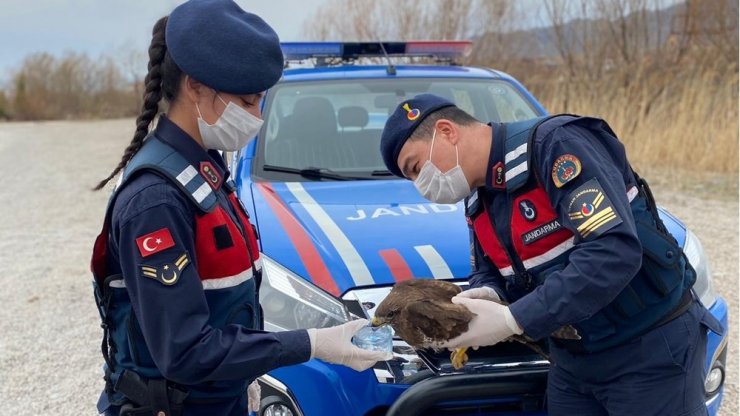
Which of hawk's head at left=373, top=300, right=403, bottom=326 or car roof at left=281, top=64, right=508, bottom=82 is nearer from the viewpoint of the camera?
hawk's head at left=373, top=300, right=403, bottom=326

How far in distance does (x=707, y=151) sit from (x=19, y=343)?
8.39 metres

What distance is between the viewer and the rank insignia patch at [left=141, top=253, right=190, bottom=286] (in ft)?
4.27

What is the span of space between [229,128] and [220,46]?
21cm

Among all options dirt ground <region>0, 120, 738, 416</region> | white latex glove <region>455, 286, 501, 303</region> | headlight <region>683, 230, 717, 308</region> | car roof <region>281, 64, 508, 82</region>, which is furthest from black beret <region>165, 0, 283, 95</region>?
dirt ground <region>0, 120, 738, 416</region>

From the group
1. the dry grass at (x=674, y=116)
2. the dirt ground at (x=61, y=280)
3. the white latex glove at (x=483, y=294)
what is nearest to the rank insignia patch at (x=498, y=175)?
the white latex glove at (x=483, y=294)

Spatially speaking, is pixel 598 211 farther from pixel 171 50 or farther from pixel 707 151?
pixel 707 151

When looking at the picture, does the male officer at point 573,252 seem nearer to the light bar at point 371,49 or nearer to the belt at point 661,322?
the belt at point 661,322

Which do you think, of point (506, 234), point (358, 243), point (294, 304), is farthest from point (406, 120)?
point (294, 304)

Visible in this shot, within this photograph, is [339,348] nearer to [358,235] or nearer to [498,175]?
[498,175]

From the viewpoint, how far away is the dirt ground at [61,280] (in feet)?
12.0

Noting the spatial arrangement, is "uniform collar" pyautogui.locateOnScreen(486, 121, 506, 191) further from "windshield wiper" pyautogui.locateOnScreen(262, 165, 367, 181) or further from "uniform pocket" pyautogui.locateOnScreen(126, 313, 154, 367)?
"windshield wiper" pyautogui.locateOnScreen(262, 165, 367, 181)

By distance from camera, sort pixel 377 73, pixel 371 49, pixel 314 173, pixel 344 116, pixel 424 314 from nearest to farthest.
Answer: pixel 424 314, pixel 314 173, pixel 344 116, pixel 377 73, pixel 371 49

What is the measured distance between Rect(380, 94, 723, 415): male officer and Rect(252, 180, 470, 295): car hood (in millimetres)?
360

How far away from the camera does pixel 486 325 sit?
1707 millimetres
